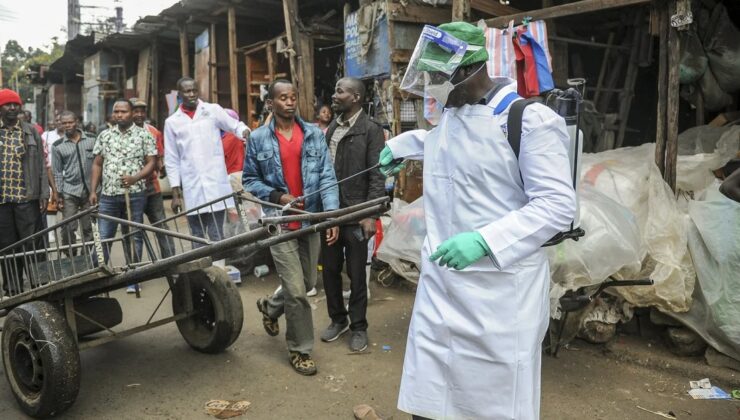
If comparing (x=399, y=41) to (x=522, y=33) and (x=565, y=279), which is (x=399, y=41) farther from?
(x=565, y=279)

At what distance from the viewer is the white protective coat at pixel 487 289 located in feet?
6.87

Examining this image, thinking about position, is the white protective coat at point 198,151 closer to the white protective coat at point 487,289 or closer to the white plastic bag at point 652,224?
the white plastic bag at point 652,224

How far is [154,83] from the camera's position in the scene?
1370cm

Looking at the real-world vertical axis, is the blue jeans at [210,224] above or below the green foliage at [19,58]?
below

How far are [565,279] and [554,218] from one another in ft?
6.71

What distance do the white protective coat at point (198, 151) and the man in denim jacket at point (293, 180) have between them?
68.1 inches

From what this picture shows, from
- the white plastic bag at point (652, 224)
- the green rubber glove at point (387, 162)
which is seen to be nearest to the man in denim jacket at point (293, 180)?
the green rubber glove at point (387, 162)

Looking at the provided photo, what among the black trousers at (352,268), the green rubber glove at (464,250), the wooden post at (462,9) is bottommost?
the black trousers at (352,268)

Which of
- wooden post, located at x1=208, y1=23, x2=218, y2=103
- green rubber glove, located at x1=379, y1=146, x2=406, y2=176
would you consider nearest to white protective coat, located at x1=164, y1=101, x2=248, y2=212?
green rubber glove, located at x1=379, y1=146, x2=406, y2=176

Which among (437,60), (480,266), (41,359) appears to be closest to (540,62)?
(437,60)

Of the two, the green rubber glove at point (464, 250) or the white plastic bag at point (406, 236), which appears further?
the white plastic bag at point (406, 236)

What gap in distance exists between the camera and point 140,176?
Answer: 5594 millimetres

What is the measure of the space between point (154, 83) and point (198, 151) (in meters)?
8.97

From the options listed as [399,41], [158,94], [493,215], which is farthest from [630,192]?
[158,94]
